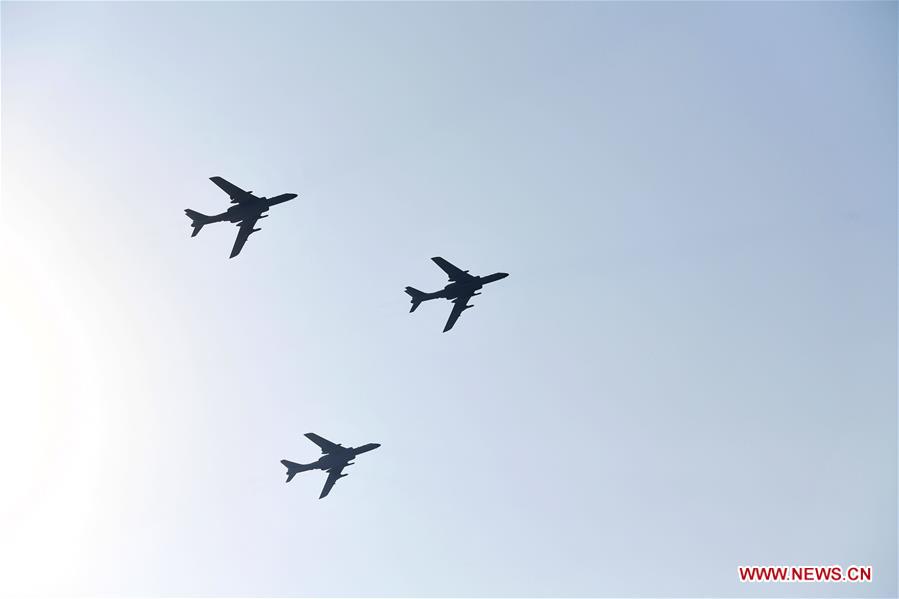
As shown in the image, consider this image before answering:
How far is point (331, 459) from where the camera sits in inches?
3354

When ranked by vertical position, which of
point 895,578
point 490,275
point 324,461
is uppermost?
point 490,275

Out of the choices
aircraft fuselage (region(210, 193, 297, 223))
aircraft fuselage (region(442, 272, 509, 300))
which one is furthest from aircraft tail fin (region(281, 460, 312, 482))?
aircraft fuselage (region(210, 193, 297, 223))

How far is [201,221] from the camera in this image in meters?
74.3

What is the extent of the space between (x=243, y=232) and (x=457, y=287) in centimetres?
2177

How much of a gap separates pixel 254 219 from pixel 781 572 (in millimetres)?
66657

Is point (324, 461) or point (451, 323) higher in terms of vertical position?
point (451, 323)

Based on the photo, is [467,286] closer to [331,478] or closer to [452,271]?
[452,271]

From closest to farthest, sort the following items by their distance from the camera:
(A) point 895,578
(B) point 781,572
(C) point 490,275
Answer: (C) point 490,275, (B) point 781,572, (A) point 895,578

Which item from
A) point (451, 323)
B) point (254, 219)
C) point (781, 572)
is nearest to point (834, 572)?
point (781, 572)

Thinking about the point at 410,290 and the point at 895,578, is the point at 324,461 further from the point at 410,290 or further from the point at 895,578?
the point at 895,578

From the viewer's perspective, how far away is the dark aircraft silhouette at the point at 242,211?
73000 millimetres

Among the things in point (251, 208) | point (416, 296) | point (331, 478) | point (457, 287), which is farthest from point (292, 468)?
point (251, 208)

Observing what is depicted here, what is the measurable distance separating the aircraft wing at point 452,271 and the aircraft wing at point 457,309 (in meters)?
2.34

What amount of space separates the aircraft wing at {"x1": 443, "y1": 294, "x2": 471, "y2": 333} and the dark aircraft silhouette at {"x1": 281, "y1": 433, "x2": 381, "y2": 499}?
1471cm
